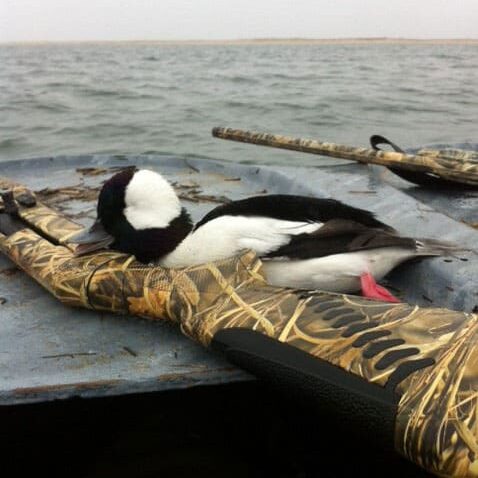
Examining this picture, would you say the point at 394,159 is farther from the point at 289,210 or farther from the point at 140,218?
the point at 140,218

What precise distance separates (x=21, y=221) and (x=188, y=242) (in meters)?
1.09

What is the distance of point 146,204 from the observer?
228cm

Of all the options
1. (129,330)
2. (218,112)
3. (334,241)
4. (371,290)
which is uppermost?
(334,241)

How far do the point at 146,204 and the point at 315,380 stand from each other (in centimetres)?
98

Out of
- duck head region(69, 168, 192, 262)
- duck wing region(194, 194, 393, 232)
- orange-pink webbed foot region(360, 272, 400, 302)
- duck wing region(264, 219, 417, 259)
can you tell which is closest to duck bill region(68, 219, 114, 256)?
duck head region(69, 168, 192, 262)

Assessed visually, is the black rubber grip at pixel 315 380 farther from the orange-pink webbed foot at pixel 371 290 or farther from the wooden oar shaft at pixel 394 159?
the wooden oar shaft at pixel 394 159

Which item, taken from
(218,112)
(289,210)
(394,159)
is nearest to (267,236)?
(289,210)

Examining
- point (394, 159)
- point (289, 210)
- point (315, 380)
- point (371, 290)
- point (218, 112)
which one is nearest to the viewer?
point (315, 380)

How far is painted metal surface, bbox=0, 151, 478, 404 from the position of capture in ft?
6.09

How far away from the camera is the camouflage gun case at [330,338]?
1.35 m

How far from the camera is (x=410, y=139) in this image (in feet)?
27.3

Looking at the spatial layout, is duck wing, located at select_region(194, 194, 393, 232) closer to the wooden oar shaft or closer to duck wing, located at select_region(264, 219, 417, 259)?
duck wing, located at select_region(264, 219, 417, 259)

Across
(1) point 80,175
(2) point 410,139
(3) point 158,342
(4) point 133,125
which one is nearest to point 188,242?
(3) point 158,342

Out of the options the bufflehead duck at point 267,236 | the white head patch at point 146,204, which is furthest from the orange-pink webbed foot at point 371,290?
the white head patch at point 146,204
